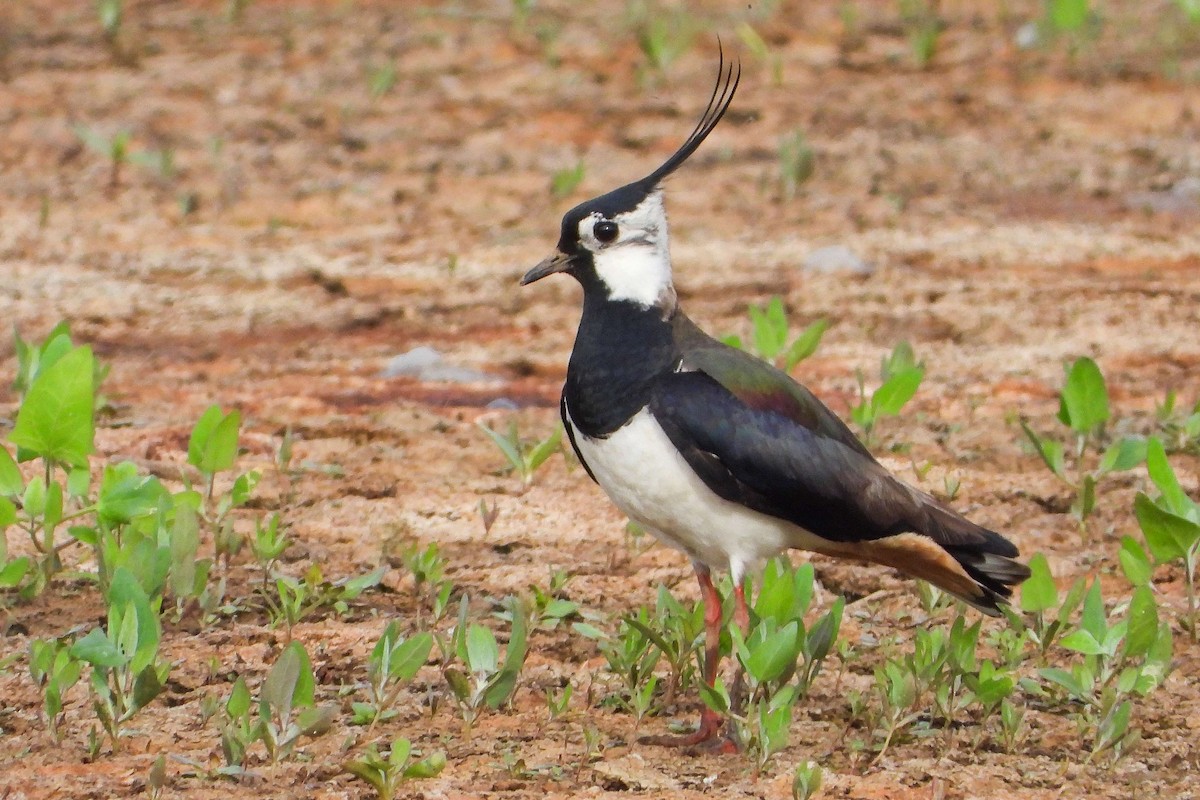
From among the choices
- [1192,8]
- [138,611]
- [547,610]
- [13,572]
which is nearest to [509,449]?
[547,610]

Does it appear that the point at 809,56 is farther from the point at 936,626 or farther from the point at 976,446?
the point at 936,626

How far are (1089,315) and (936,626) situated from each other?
2685 millimetres

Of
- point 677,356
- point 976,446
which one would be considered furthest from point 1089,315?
point 677,356

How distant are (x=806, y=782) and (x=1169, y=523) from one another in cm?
131

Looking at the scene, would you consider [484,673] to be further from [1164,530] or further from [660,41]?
[660,41]

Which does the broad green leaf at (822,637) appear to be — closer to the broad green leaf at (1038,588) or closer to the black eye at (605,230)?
the broad green leaf at (1038,588)

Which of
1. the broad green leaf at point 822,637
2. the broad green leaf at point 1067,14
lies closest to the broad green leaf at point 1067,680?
the broad green leaf at point 822,637

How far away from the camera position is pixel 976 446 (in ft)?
17.5

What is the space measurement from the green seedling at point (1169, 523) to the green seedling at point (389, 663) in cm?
163

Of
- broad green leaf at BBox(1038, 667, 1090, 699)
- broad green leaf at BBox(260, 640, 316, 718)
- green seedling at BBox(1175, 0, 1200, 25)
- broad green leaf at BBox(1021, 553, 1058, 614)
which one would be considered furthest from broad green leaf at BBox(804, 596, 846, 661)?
green seedling at BBox(1175, 0, 1200, 25)

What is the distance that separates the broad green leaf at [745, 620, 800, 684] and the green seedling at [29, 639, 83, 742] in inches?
49.4

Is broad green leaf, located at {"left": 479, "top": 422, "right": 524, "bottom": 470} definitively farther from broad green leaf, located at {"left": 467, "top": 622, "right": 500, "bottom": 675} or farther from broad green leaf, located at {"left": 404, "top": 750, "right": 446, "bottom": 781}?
broad green leaf, located at {"left": 404, "top": 750, "right": 446, "bottom": 781}

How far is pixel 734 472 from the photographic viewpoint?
370 centimetres

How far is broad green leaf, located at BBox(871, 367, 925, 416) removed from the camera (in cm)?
502
